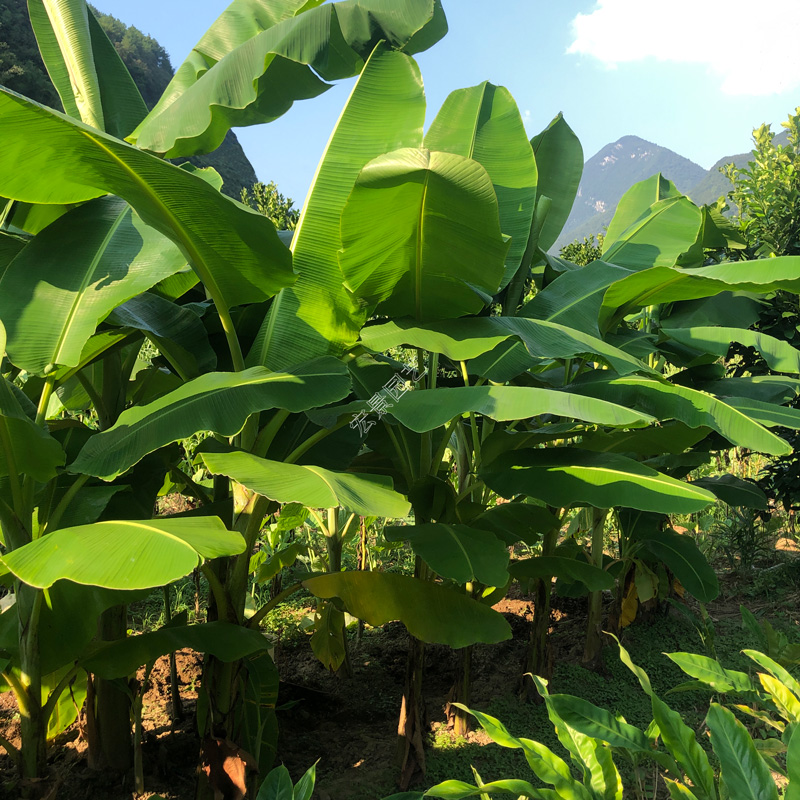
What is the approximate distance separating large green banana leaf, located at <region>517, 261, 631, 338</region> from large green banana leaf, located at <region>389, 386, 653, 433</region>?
30.4 inches

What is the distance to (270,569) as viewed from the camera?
3.08 metres

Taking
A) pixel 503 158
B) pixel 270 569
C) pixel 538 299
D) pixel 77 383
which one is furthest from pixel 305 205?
pixel 270 569

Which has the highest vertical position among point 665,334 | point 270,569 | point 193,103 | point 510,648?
point 193,103

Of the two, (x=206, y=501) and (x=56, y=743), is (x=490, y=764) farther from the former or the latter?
(x=56, y=743)

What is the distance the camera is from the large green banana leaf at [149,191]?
1514 millimetres

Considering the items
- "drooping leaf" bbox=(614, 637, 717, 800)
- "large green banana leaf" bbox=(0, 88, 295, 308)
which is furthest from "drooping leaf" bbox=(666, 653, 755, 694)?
"large green banana leaf" bbox=(0, 88, 295, 308)

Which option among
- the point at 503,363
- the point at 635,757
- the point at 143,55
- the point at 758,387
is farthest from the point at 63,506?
the point at 143,55

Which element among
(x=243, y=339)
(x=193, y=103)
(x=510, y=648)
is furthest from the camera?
(x=510, y=648)

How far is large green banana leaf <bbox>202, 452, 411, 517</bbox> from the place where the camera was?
1451mm

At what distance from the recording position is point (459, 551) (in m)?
1.91

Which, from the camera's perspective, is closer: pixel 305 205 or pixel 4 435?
pixel 4 435

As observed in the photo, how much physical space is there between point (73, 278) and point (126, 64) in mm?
22779

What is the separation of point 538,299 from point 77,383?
2.18 metres

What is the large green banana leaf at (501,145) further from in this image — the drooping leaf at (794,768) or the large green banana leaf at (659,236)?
the drooping leaf at (794,768)
